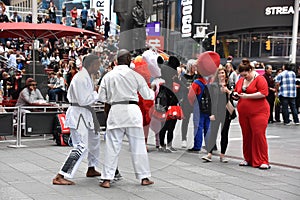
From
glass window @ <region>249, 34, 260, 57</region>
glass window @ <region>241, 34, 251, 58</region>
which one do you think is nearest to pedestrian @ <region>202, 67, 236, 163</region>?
glass window @ <region>249, 34, 260, 57</region>

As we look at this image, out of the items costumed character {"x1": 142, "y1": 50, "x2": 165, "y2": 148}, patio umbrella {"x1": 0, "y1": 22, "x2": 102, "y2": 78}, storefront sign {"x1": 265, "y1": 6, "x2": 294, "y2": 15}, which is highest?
storefront sign {"x1": 265, "y1": 6, "x2": 294, "y2": 15}

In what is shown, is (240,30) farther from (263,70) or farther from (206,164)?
(206,164)

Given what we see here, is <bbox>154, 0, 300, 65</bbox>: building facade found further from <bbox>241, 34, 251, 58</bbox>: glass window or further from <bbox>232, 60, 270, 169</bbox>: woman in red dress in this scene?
<bbox>232, 60, 270, 169</bbox>: woman in red dress

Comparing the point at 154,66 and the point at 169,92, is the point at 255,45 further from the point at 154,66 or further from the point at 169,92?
the point at 154,66

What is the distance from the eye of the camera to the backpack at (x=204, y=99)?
9.84 metres

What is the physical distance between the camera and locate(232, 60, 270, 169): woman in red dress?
8.91 m

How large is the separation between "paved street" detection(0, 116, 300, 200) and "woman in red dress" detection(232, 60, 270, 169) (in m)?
0.29

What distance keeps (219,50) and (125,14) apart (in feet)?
99.4

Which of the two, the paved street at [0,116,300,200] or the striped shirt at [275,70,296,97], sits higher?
the striped shirt at [275,70,296,97]

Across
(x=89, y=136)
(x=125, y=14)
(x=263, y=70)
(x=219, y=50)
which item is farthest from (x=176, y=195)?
(x=219, y=50)

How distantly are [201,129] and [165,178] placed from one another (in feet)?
9.94

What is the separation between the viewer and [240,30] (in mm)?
43562

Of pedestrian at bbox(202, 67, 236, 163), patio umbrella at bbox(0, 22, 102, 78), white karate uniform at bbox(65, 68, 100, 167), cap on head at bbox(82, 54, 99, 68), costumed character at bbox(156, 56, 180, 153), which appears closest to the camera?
white karate uniform at bbox(65, 68, 100, 167)

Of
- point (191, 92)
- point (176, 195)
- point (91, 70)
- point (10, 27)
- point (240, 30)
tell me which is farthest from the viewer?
point (240, 30)
